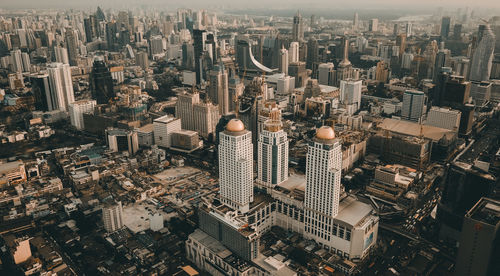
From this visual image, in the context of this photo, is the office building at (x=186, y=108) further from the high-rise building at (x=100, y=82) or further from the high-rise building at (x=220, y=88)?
the high-rise building at (x=100, y=82)

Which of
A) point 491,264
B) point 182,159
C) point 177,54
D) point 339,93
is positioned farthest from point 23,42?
point 491,264

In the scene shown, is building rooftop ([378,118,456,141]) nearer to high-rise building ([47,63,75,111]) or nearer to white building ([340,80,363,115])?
white building ([340,80,363,115])

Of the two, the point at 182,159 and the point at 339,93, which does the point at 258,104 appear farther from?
the point at 339,93

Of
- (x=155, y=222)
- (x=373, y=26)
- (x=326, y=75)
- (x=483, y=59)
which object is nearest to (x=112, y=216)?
(x=155, y=222)

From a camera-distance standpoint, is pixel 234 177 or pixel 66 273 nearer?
pixel 66 273

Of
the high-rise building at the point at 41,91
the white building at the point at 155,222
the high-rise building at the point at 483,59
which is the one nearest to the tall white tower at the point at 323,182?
the white building at the point at 155,222

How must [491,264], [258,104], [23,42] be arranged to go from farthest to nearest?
[23,42], [258,104], [491,264]

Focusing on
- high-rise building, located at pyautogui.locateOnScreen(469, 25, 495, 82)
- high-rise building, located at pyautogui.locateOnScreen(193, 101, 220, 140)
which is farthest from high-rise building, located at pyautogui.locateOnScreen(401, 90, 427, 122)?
high-rise building, located at pyautogui.locateOnScreen(193, 101, 220, 140)
